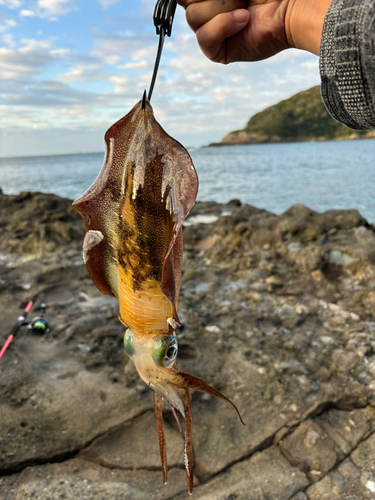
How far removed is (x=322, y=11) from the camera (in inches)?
60.2

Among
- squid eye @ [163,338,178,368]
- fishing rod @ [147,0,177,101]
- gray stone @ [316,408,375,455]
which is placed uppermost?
fishing rod @ [147,0,177,101]

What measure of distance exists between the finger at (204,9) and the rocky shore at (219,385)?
2307mm

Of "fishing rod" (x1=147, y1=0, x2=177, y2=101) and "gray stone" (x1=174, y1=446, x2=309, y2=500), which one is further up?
"fishing rod" (x1=147, y1=0, x2=177, y2=101)

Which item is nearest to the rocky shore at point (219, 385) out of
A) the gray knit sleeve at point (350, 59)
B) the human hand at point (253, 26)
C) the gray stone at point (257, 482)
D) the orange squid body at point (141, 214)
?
the gray stone at point (257, 482)

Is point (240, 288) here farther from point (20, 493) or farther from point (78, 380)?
point (20, 493)

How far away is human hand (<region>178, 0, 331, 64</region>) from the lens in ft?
5.28

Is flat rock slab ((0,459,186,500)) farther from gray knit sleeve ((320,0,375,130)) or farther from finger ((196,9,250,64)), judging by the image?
finger ((196,9,250,64))

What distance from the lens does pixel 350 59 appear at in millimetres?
1212

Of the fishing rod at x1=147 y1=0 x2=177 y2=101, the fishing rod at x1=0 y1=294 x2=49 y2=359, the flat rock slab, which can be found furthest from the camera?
the fishing rod at x1=0 y1=294 x2=49 y2=359

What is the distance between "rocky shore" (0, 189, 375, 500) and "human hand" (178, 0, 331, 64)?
7.21ft

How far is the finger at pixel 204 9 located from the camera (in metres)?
1.63

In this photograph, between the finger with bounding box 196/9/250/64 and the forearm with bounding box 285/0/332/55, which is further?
the finger with bounding box 196/9/250/64

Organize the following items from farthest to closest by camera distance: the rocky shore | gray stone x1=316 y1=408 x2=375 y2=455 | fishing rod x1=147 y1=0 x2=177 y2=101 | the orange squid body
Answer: gray stone x1=316 y1=408 x2=375 y2=455 → the rocky shore → fishing rod x1=147 y1=0 x2=177 y2=101 → the orange squid body

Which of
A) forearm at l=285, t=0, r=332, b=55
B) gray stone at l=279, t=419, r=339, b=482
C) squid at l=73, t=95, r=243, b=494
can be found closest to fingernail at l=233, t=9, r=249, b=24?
forearm at l=285, t=0, r=332, b=55
